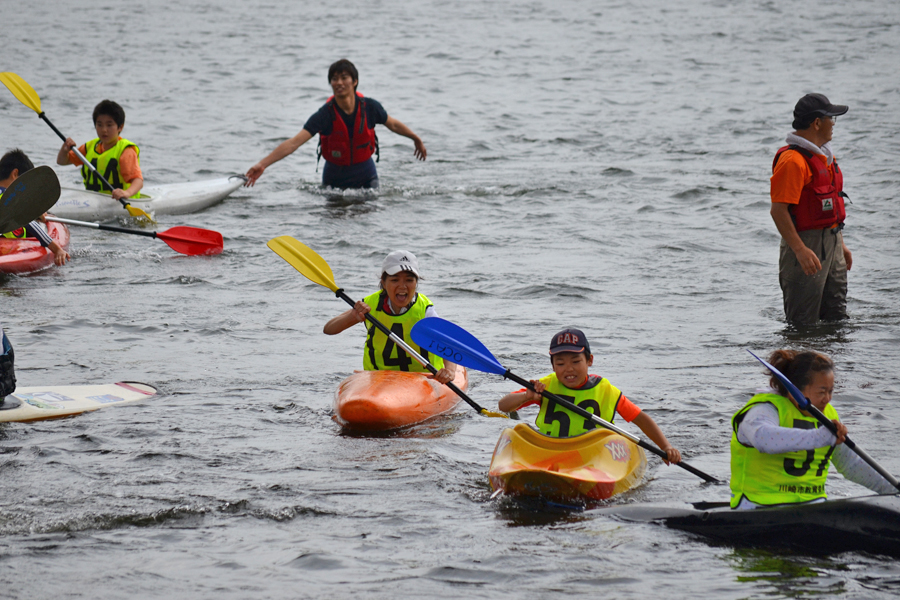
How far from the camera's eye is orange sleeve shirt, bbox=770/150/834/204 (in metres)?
6.05

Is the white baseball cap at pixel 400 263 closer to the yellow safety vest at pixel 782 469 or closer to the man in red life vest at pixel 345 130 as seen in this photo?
the yellow safety vest at pixel 782 469

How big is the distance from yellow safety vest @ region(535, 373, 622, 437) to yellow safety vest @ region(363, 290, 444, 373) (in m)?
1.14

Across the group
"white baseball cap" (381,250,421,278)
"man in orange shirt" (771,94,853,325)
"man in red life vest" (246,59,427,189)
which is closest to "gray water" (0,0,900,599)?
"man in orange shirt" (771,94,853,325)

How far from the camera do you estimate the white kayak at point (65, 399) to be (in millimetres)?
5426

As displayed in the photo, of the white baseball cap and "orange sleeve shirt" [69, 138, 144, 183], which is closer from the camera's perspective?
the white baseball cap

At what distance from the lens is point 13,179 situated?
26.4 feet

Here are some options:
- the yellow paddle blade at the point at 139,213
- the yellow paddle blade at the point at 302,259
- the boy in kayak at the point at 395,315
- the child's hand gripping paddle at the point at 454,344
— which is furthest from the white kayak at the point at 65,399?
the yellow paddle blade at the point at 139,213

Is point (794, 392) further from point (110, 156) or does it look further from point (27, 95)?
point (27, 95)

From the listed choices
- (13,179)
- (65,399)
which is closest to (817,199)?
(65,399)

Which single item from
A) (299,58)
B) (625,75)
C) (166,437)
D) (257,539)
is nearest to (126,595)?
(257,539)

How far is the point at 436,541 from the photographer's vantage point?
4.04 metres

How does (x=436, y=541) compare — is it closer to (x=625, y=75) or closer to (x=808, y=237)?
(x=808, y=237)

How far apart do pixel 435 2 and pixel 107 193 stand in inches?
925

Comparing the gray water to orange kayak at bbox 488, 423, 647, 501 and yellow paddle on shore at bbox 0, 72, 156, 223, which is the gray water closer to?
orange kayak at bbox 488, 423, 647, 501
